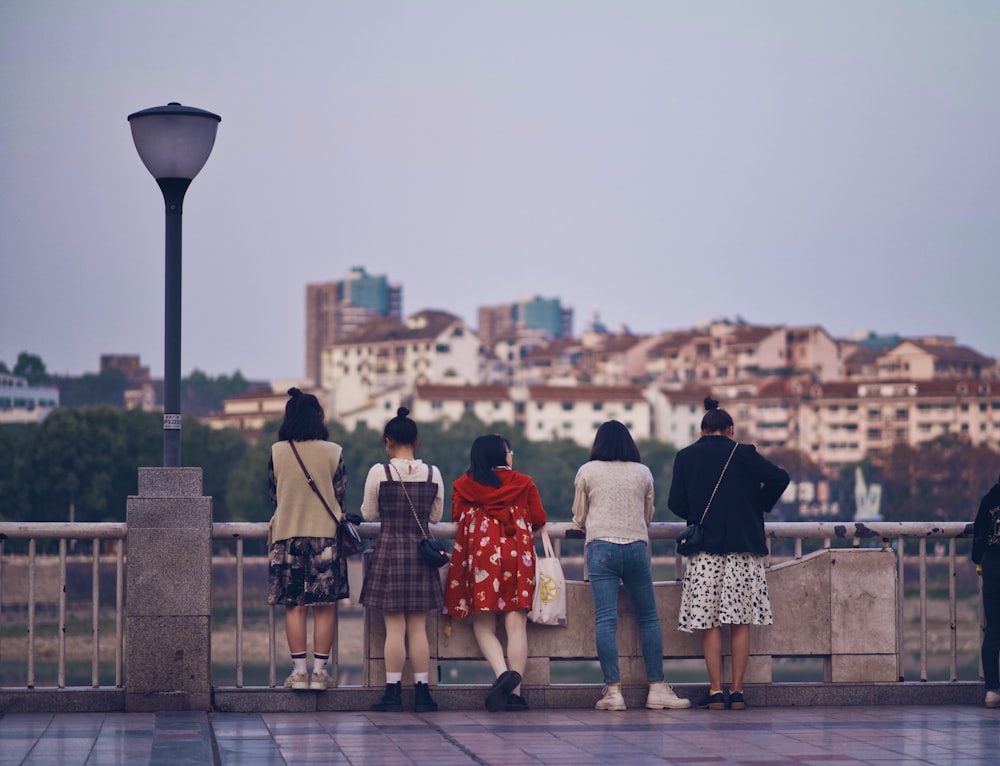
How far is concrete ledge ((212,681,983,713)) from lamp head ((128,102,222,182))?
9.68ft

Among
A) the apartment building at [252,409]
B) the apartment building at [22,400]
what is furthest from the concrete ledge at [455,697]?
the apartment building at [252,409]

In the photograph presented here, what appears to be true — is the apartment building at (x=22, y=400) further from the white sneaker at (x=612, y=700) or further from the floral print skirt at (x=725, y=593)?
the floral print skirt at (x=725, y=593)

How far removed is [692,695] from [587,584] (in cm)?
93

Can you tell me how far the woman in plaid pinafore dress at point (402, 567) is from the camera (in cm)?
888

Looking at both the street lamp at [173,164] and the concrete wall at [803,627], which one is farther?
the concrete wall at [803,627]

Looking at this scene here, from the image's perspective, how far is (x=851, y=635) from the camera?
961 centimetres

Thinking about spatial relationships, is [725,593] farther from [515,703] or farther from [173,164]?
[173,164]

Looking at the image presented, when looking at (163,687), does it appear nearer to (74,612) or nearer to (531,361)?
(74,612)

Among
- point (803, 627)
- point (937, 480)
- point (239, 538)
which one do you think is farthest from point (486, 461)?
point (937, 480)

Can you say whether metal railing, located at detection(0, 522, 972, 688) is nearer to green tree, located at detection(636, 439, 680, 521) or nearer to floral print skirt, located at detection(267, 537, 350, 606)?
floral print skirt, located at detection(267, 537, 350, 606)

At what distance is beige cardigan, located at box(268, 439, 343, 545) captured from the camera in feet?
29.1

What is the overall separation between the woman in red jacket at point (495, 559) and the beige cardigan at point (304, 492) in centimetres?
72

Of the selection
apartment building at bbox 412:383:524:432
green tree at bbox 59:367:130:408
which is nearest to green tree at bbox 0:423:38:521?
apartment building at bbox 412:383:524:432

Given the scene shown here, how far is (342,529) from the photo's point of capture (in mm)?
8898
